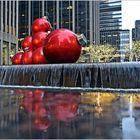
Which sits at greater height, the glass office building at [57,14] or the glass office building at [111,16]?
the glass office building at [111,16]

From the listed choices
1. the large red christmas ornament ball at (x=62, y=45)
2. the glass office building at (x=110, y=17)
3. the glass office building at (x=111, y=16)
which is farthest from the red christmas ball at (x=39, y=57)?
the glass office building at (x=111, y=16)

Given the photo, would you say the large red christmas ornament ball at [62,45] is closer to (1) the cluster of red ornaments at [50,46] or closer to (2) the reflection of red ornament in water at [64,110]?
(1) the cluster of red ornaments at [50,46]

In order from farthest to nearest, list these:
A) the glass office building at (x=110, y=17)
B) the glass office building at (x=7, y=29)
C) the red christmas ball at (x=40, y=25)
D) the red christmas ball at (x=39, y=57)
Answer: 1. the glass office building at (x=110, y=17)
2. the glass office building at (x=7, y=29)
3. the red christmas ball at (x=40, y=25)
4. the red christmas ball at (x=39, y=57)

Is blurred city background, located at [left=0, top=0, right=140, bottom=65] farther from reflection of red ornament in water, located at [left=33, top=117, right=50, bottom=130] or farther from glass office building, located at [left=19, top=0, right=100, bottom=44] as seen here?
reflection of red ornament in water, located at [left=33, top=117, right=50, bottom=130]

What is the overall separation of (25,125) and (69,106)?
4.65 ft

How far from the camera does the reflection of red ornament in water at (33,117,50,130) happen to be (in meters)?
3.24

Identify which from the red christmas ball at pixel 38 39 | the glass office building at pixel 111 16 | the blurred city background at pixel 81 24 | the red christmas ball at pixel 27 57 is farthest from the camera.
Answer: the glass office building at pixel 111 16

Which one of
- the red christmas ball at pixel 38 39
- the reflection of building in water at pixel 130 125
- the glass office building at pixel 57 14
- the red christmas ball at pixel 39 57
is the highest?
the glass office building at pixel 57 14

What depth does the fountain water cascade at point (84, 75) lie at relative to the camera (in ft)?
27.1

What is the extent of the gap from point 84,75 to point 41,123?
531 centimetres

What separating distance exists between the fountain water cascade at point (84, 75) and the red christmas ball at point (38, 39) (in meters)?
1.08

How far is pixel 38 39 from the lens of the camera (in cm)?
1030

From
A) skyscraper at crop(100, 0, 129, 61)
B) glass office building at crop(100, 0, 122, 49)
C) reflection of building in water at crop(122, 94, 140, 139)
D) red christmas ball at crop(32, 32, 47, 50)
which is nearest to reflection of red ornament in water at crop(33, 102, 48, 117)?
reflection of building in water at crop(122, 94, 140, 139)

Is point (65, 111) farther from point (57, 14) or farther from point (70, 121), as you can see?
point (57, 14)
